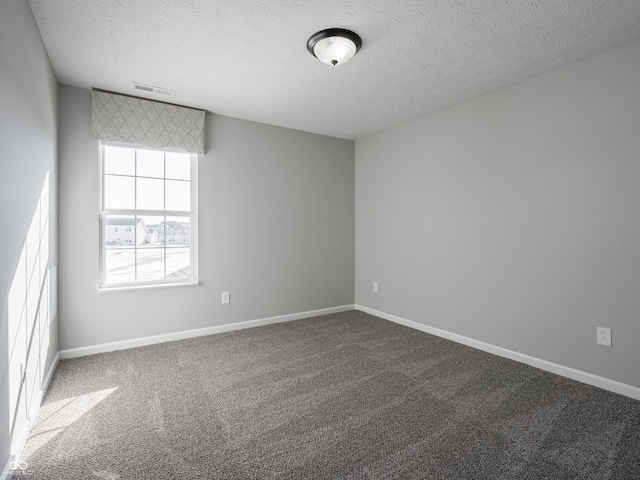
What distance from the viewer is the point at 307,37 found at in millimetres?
2350

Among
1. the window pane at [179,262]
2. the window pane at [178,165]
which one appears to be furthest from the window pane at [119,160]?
the window pane at [179,262]

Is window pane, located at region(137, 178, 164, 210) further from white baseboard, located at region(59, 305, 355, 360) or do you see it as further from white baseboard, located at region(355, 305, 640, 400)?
white baseboard, located at region(355, 305, 640, 400)

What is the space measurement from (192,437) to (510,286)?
2.88 m

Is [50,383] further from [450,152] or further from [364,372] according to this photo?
[450,152]

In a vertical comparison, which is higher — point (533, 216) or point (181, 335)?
point (533, 216)

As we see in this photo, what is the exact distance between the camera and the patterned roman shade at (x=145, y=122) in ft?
10.5

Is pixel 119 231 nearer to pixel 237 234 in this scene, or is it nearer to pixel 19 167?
pixel 237 234

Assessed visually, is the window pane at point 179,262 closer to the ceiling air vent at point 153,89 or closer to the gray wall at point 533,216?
the ceiling air vent at point 153,89

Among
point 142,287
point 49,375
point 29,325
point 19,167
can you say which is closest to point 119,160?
point 142,287

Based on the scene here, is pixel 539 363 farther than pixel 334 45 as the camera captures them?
Yes

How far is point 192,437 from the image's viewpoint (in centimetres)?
196

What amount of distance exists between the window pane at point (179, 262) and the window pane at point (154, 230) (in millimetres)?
153

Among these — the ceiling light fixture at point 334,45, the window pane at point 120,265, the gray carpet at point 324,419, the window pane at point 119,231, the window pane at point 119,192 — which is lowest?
the gray carpet at point 324,419

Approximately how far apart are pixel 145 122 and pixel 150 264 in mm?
1452
